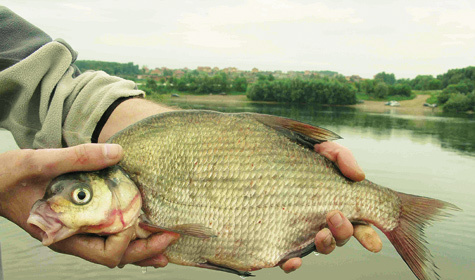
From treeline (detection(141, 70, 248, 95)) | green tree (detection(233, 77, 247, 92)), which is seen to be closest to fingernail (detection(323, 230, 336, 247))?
treeline (detection(141, 70, 248, 95))

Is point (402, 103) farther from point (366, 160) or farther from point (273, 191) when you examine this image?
point (273, 191)

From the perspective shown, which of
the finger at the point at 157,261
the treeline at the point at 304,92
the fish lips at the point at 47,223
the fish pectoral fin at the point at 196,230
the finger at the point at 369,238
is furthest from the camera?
the treeline at the point at 304,92

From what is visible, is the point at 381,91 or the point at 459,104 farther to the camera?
the point at 381,91

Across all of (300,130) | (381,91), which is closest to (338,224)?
(300,130)

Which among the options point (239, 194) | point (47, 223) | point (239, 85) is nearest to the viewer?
point (47, 223)

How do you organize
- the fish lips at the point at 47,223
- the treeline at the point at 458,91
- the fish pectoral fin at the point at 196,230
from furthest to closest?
the treeline at the point at 458,91 → the fish pectoral fin at the point at 196,230 → the fish lips at the point at 47,223

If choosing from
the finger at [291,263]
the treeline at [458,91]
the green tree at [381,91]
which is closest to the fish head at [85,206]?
the finger at [291,263]

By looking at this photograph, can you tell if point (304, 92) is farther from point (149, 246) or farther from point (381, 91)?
point (149, 246)

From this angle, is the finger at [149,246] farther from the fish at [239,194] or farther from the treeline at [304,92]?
the treeline at [304,92]
